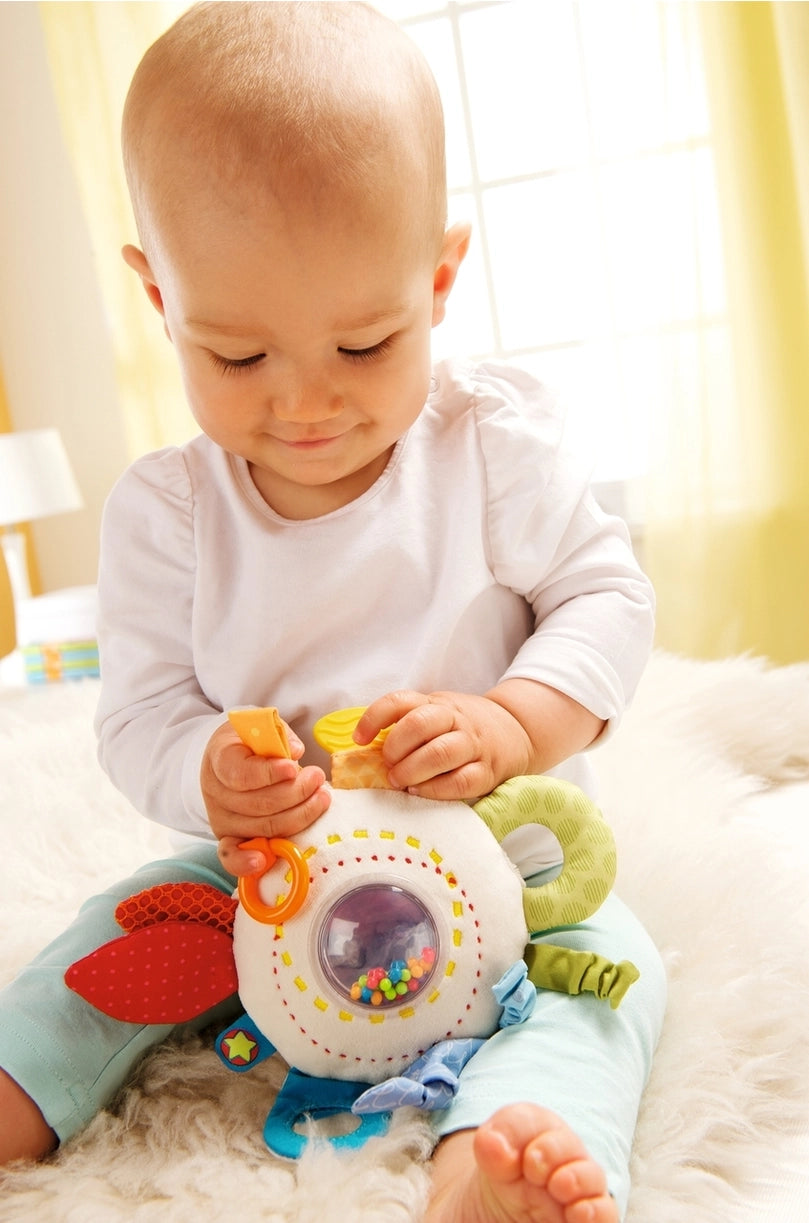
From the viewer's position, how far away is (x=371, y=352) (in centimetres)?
78

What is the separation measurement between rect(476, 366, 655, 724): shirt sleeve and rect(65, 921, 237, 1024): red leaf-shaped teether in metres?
0.29

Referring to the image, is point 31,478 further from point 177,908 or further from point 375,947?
point 375,947

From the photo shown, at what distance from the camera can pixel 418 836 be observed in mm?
Answer: 713

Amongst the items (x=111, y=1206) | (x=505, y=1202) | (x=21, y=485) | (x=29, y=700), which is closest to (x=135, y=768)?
(x=111, y=1206)

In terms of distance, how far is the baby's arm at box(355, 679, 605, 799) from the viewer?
725 mm

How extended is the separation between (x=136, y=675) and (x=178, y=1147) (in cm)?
38

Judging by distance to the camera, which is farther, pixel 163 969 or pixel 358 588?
pixel 358 588

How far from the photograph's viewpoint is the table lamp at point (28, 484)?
2586 millimetres

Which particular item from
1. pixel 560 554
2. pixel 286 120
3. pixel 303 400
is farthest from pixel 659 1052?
pixel 286 120

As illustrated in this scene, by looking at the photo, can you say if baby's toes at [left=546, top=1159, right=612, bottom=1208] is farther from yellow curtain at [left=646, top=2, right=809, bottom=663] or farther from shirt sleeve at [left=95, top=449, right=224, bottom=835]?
yellow curtain at [left=646, top=2, right=809, bottom=663]

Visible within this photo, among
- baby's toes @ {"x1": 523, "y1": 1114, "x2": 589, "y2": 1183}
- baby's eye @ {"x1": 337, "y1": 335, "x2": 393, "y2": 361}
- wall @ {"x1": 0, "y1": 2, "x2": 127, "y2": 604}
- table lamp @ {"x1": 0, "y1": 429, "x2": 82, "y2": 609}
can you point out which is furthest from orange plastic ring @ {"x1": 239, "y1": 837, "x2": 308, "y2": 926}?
wall @ {"x1": 0, "y1": 2, "x2": 127, "y2": 604}

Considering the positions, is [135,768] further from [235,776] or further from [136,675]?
[235,776]

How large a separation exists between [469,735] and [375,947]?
14cm

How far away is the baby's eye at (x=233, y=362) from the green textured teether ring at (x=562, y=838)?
1.06 ft
